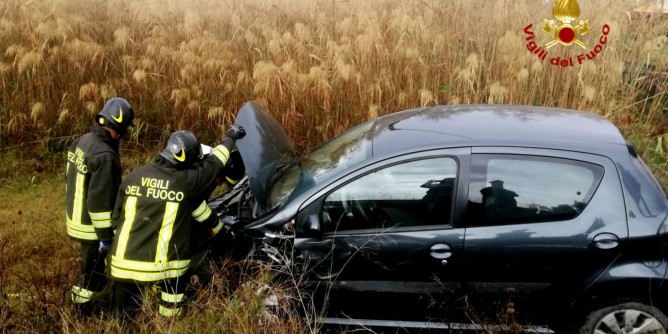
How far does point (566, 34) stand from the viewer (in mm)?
7348

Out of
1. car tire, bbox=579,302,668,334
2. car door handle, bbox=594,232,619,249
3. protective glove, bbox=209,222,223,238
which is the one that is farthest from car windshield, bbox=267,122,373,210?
car tire, bbox=579,302,668,334

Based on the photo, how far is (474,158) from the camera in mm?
3586

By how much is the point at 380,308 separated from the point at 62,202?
468 cm

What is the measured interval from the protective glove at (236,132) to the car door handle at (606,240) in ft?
7.84

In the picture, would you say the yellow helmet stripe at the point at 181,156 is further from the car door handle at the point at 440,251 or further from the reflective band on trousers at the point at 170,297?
the car door handle at the point at 440,251

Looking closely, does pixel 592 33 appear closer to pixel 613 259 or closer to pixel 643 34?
pixel 643 34

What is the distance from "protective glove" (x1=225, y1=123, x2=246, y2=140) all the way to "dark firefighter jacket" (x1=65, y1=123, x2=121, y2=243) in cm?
93

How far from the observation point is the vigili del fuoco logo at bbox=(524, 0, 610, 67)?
23.6 feet

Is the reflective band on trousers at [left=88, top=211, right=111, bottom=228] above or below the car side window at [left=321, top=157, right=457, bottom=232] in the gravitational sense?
below

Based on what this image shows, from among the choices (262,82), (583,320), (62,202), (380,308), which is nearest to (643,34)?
(262,82)

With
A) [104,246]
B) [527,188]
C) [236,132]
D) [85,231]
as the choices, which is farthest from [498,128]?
[85,231]

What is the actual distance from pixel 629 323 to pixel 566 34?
4713 millimetres

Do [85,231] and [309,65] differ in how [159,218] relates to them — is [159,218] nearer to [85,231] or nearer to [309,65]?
[85,231]

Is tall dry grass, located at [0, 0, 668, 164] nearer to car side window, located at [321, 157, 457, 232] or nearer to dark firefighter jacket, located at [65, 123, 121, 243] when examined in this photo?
dark firefighter jacket, located at [65, 123, 121, 243]
